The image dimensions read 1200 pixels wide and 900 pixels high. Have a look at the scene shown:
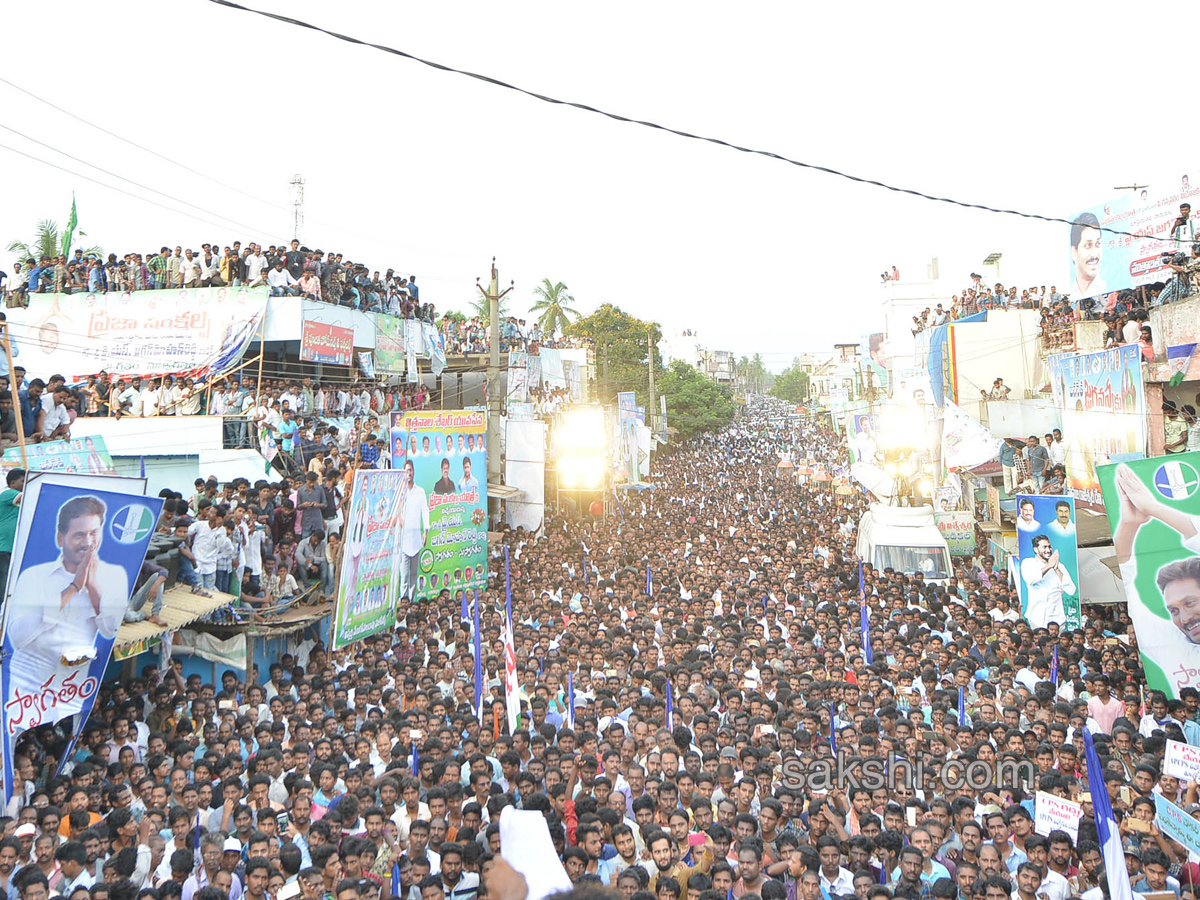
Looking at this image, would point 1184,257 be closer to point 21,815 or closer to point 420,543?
point 420,543

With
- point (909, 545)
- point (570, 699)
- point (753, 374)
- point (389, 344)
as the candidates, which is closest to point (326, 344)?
point (389, 344)

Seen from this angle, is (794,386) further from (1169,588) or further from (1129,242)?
(1169,588)

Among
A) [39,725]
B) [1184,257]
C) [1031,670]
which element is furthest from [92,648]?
[1184,257]

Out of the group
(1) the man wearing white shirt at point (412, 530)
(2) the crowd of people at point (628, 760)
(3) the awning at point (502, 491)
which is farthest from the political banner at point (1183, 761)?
(3) the awning at point (502, 491)

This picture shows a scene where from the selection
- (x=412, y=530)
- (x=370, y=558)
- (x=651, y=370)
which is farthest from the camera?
(x=651, y=370)

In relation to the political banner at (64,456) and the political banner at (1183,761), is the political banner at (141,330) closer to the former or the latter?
the political banner at (64,456)

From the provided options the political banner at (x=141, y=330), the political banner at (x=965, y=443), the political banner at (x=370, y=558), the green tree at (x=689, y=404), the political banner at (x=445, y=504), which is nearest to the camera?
the political banner at (x=370, y=558)

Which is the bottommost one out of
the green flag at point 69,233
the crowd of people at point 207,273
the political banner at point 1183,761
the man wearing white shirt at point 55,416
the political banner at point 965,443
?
the political banner at point 1183,761
